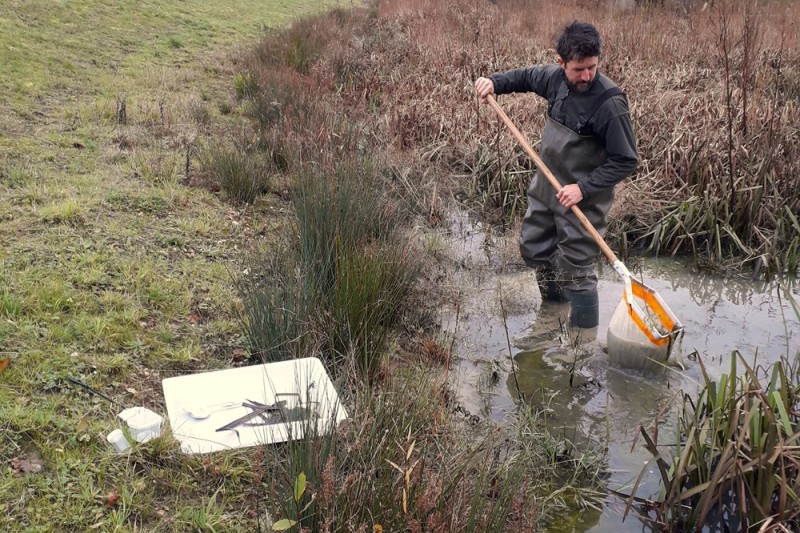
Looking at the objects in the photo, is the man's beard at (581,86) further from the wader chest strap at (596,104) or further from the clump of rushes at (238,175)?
the clump of rushes at (238,175)

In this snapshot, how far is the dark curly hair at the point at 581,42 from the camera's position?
12.6ft

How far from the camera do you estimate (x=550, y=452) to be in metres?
3.34

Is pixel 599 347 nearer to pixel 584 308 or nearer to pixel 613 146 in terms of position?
pixel 584 308

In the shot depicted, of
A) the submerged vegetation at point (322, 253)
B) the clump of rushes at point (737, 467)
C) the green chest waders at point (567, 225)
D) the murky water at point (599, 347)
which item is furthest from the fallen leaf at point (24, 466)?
the green chest waders at point (567, 225)

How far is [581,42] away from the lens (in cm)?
384

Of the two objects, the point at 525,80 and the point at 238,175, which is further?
the point at 238,175

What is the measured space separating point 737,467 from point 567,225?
2.08m

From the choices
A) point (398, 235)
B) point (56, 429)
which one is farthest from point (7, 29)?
point (56, 429)

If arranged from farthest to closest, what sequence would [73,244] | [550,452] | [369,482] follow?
[73,244]
[550,452]
[369,482]

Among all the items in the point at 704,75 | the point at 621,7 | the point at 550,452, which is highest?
the point at 621,7

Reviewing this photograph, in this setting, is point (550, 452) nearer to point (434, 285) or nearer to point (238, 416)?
point (238, 416)

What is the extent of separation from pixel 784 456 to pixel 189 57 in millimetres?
11149

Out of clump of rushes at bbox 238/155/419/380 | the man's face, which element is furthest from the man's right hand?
clump of rushes at bbox 238/155/419/380

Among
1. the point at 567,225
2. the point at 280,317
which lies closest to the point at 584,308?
the point at 567,225
